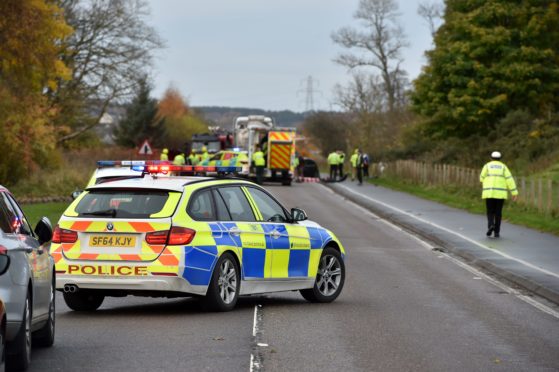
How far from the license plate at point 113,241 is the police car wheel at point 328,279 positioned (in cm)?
291

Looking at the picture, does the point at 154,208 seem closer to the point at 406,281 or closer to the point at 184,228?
the point at 184,228

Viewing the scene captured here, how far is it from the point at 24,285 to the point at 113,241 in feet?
13.1

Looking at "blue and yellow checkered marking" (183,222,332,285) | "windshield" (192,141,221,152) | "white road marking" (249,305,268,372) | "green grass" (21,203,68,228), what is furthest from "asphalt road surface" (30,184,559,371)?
"windshield" (192,141,221,152)

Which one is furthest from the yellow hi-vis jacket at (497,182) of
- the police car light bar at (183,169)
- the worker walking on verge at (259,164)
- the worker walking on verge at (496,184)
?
the worker walking on verge at (259,164)

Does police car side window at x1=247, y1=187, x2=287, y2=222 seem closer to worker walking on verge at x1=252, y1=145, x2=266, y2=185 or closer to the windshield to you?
worker walking on verge at x1=252, y1=145, x2=266, y2=185

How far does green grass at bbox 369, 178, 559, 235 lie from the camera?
101 ft

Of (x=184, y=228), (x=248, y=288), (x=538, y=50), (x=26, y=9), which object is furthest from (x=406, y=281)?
(x=538, y=50)

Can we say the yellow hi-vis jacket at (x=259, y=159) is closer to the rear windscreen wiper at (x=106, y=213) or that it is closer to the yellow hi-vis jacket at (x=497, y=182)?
the yellow hi-vis jacket at (x=497, y=182)

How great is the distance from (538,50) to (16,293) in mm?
50755

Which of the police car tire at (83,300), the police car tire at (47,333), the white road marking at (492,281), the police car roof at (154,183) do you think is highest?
the police car roof at (154,183)

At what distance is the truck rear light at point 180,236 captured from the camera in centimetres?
1267

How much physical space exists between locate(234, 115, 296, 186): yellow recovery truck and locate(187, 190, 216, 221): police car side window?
1851 inches

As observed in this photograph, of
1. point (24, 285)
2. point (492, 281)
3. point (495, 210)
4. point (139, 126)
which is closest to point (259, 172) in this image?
point (495, 210)

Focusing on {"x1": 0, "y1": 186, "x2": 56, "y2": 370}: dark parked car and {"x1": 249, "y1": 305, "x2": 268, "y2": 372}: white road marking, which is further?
{"x1": 249, "y1": 305, "x2": 268, "y2": 372}: white road marking
